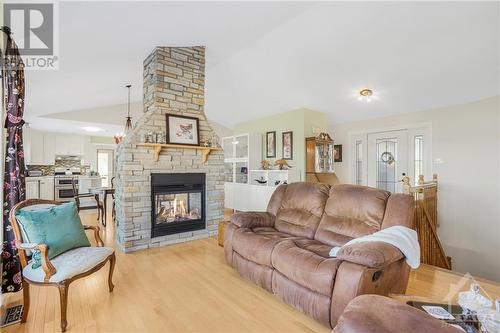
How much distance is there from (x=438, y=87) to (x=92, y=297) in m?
5.64

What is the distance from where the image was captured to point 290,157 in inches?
226

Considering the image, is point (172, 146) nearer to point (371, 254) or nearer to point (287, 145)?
point (287, 145)

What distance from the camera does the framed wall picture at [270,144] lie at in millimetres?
6176

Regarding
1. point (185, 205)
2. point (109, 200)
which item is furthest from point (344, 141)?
point (109, 200)

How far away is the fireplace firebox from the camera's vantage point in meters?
3.73

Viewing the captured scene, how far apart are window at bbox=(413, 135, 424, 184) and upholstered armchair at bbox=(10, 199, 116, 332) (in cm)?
562

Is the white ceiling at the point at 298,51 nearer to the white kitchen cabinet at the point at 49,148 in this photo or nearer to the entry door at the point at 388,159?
the entry door at the point at 388,159

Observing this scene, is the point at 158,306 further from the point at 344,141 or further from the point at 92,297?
the point at 344,141

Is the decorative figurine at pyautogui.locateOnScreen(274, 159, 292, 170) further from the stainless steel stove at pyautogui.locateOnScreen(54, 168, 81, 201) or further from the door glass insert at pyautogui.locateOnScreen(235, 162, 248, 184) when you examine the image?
the stainless steel stove at pyautogui.locateOnScreen(54, 168, 81, 201)

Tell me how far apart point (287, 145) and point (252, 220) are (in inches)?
124

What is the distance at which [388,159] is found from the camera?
5539 millimetres

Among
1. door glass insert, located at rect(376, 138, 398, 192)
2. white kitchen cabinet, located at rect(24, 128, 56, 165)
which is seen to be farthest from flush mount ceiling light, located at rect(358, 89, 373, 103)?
white kitchen cabinet, located at rect(24, 128, 56, 165)

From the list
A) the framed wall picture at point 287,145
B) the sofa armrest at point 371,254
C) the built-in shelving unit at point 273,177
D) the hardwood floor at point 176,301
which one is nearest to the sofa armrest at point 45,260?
the hardwood floor at point 176,301

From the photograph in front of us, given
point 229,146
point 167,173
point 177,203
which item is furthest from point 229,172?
point 167,173
